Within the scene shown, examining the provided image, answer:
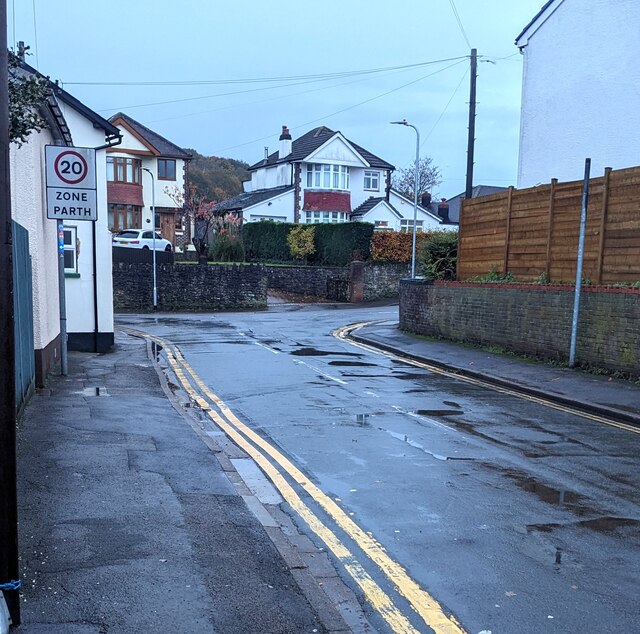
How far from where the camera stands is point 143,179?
50.0 meters

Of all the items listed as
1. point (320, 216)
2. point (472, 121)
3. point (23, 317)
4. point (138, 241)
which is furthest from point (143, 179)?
point (23, 317)

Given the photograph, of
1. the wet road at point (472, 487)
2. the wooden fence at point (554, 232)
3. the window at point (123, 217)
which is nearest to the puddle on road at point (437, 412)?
the wet road at point (472, 487)

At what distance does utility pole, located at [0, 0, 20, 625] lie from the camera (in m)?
3.23

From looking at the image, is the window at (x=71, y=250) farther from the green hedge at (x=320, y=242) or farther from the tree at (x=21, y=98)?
the green hedge at (x=320, y=242)

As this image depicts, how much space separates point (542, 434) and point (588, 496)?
2669 mm

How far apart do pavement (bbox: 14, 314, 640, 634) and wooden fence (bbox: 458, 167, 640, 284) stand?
925 centimetres

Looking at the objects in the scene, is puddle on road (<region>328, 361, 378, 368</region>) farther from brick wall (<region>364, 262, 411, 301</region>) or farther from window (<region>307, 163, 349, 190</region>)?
window (<region>307, 163, 349, 190</region>)

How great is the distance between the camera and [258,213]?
52.2 m

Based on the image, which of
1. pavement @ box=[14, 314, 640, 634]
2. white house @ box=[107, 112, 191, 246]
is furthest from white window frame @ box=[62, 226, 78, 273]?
white house @ box=[107, 112, 191, 246]

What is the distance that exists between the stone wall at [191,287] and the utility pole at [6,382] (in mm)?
30916

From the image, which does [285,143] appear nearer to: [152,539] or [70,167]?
[70,167]

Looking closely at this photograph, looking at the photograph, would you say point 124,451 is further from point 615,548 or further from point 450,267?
point 450,267

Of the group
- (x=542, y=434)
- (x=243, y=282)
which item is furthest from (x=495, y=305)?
(x=243, y=282)

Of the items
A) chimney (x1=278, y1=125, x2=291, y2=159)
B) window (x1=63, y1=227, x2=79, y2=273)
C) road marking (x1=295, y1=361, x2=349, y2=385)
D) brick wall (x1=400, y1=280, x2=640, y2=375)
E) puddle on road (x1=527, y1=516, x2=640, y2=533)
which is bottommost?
road marking (x1=295, y1=361, x2=349, y2=385)
